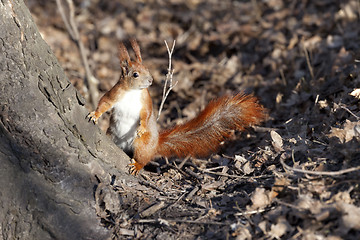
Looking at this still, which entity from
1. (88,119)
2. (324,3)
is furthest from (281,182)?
(324,3)

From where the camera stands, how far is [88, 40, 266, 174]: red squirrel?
112 inches

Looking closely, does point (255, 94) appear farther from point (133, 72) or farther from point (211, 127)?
point (133, 72)

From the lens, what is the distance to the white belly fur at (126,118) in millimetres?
2922

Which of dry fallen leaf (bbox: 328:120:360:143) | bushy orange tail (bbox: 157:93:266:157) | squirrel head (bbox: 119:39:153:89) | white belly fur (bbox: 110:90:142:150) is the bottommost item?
dry fallen leaf (bbox: 328:120:360:143)

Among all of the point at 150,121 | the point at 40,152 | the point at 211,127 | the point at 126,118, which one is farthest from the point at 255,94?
the point at 40,152

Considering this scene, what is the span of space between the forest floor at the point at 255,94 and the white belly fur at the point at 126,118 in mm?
308

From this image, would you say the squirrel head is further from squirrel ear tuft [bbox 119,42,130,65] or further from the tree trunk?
the tree trunk

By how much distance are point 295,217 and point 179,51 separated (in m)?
3.77

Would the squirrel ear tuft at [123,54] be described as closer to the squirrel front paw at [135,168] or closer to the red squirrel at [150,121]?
the red squirrel at [150,121]

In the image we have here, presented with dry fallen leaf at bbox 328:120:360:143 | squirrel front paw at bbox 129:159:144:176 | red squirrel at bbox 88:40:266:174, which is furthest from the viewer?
red squirrel at bbox 88:40:266:174

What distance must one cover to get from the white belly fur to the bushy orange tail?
0.76 ft

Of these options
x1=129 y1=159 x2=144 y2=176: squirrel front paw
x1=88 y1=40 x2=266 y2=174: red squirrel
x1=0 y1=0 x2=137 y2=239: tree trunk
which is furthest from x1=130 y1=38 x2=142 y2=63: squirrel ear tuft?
x1=129 y1=159 x2=144 y2=176: squirrel front paw

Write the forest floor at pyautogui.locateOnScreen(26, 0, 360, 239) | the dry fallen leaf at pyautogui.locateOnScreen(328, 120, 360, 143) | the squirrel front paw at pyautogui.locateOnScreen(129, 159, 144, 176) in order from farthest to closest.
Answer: the squirrel front paw at pyautogui.locateOnScreen(129, 159, 144, 176) → the dry fallen leaf at pyautogui.locateOnScreen(328, 120, 360, 143) → the forest floor at pyautogui.locateOnScreen(26, 0, 360, 239)

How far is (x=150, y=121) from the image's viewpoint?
298 centimetres
